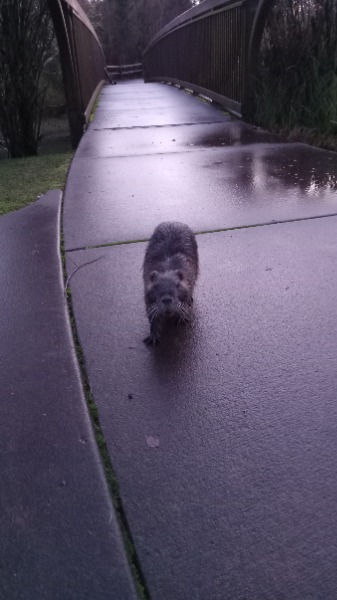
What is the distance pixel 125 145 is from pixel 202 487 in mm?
6656

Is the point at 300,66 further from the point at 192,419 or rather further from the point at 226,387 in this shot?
the point at 192,419

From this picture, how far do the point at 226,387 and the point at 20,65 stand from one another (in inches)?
260

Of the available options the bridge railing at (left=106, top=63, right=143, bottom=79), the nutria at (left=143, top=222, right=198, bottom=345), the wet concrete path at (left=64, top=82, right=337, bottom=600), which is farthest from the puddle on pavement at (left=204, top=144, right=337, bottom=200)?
the bridge railing at (left=106, top=63, right=143, bottom=79)

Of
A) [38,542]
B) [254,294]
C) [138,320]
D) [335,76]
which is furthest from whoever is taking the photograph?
[335,76]

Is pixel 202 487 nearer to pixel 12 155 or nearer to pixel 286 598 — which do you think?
pixel 286 598

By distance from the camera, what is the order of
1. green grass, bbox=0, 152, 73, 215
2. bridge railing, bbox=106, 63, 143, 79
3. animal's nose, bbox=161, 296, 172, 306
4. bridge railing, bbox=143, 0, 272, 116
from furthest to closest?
bridge railing, bbox=106, 63, 143, 79 < bridge railing, bbox=143, 0, 272, 116 < green grass, bbox=0, 152, 73, 215 < animal's nose, bbox=161, 296, 172, 306

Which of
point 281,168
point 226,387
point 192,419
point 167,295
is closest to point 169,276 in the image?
point 167,295

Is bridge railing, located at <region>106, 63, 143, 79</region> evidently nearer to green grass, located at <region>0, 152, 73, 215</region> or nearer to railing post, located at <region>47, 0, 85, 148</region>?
railing post, located at <region>47, 0, 85, 148</region>

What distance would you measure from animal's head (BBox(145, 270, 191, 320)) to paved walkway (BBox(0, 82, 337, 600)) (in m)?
0.15

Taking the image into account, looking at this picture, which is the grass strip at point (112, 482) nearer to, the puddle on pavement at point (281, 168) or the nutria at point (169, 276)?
the nutria at point (169, 276)

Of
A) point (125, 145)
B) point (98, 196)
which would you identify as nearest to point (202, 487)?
point (98, 196)

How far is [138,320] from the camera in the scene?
2889 mm

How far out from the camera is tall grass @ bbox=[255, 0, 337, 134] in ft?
23.6

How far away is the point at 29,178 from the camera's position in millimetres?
6043
